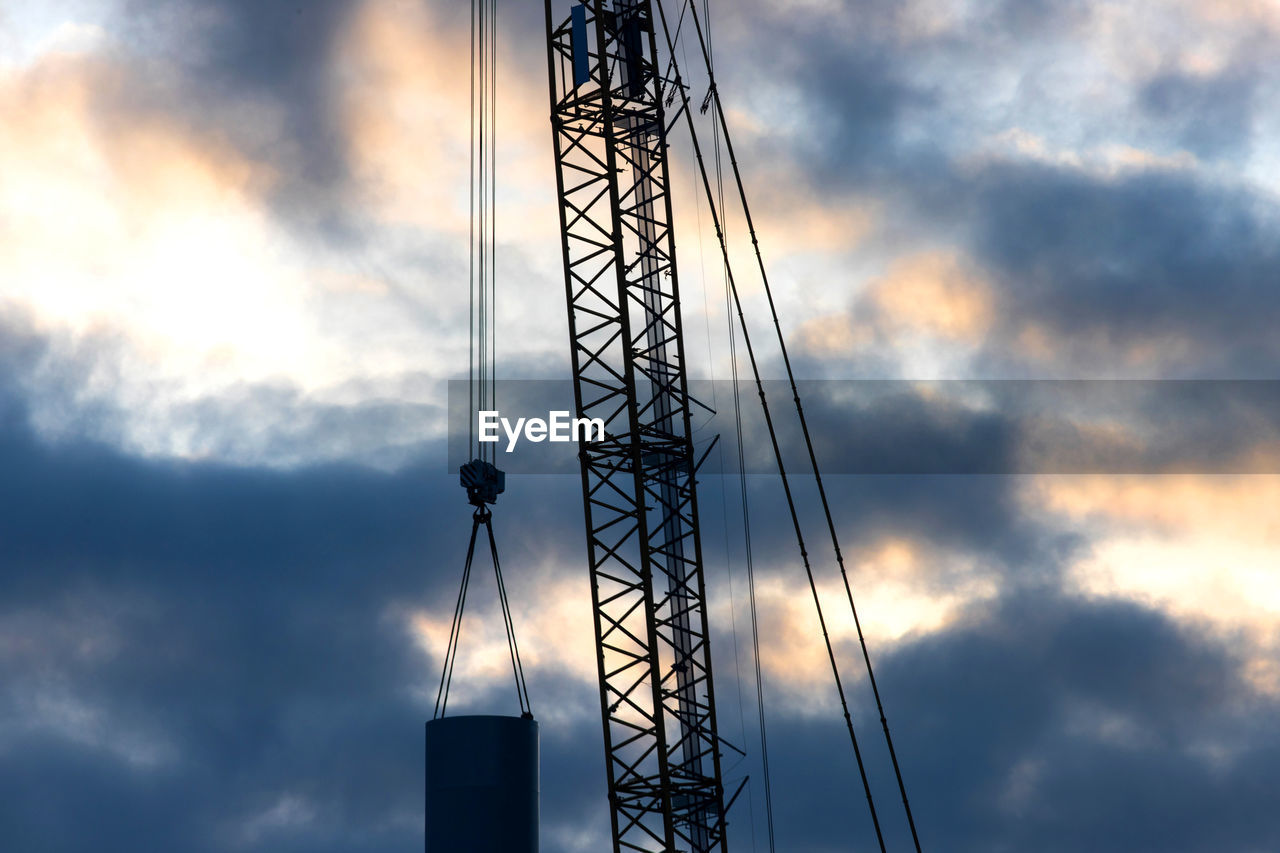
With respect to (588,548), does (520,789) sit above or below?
below

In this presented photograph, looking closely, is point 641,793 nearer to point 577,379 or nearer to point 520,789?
point 520,789

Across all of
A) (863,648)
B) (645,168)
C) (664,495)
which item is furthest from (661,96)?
(863,648)

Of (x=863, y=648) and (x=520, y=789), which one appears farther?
(x=863, y=648)

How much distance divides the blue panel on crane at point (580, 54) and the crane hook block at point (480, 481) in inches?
532

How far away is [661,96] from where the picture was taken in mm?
56094

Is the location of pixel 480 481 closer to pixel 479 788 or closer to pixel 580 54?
pixel 479 788

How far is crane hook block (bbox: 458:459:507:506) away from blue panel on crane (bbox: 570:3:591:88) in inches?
532

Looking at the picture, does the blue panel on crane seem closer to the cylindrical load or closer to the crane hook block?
the crane hook block

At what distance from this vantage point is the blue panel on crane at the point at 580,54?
181 ft

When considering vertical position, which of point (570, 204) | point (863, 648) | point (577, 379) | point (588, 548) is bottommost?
point (863, 648)

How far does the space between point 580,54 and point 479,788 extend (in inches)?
973

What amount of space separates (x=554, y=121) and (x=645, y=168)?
354cm

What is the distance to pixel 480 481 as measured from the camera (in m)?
51.4

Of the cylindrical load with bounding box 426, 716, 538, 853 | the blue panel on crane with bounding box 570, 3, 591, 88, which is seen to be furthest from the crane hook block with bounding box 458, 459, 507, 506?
the blue panel on crane with bounding box 570, 3, 591, 88
